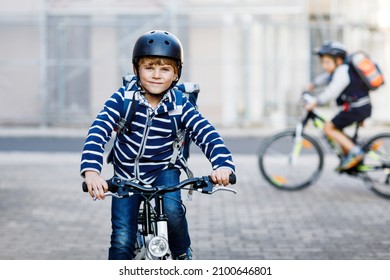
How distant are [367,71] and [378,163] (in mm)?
946

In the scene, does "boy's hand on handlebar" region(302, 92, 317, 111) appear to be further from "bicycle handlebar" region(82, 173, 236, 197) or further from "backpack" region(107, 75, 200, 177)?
"bicycle handlebar" region(82, 173, 236, 197)

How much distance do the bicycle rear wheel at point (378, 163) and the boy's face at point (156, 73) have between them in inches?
202

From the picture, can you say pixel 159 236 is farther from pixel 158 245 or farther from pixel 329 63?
pixel 329 63

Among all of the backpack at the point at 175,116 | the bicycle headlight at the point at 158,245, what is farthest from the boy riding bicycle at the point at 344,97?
the bicycle headlight at the point at 158,245

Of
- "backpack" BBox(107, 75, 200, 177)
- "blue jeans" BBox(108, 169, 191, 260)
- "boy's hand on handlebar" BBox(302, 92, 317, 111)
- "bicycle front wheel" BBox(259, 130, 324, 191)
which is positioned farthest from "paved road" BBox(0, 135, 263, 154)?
"blue jeans" BBox(108, 169, 191, 260)

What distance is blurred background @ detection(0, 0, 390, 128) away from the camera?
19453mm

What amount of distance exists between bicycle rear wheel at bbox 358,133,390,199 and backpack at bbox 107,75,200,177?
15.5 ft

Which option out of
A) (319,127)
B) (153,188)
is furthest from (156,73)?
(319,127)

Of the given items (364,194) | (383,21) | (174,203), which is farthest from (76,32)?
(174,203)

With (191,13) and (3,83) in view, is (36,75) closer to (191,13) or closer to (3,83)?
(3,83)

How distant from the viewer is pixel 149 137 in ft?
14.1

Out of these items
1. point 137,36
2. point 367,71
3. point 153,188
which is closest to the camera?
point 153,188

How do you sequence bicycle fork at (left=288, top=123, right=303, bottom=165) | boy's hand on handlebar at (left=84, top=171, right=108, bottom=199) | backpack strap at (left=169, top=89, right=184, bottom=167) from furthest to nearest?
bicycle fork at (left=288, top=123, right=303, bottom=165)
backpack strap at (left=169, top=89, right=184, bottom=167)
boy's hand on handlebar at (left=84, top=171, right=108, bottom=199)
